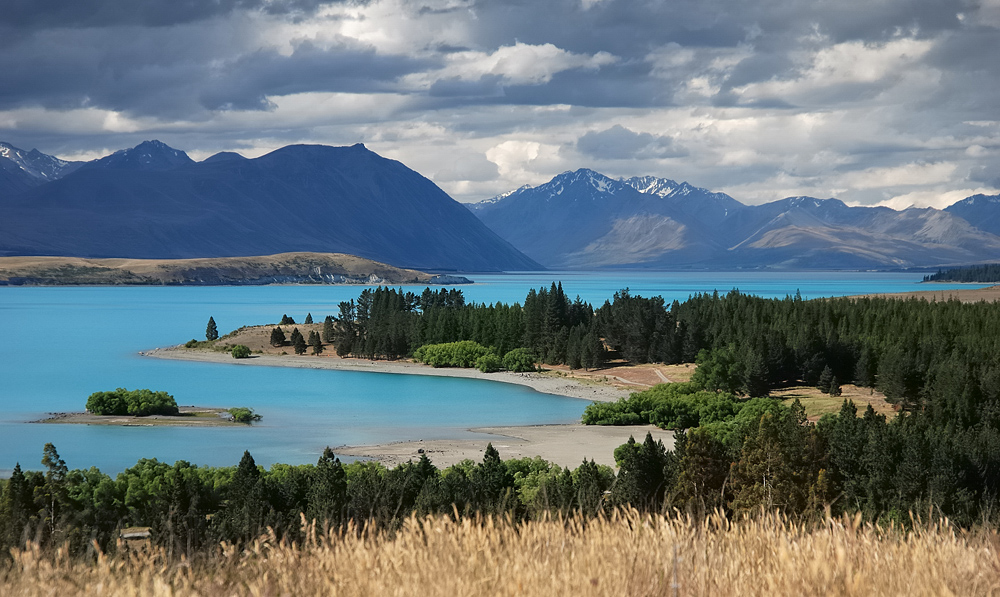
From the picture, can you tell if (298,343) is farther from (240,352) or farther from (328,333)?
(240,352)

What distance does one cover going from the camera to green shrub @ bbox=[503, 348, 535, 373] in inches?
4119

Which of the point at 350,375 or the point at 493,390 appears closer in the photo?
the point at 493,390

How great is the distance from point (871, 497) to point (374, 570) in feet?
112

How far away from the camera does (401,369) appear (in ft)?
350

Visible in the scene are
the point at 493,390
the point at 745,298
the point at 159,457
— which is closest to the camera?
the point at 159,457

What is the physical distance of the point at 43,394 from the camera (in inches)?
3418

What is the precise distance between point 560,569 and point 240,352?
11506 cm

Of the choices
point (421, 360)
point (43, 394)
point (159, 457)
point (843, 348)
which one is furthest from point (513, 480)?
point (421, 360)

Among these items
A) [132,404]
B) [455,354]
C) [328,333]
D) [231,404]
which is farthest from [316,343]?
[132,404]

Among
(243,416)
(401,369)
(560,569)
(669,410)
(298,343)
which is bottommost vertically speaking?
(243,416)

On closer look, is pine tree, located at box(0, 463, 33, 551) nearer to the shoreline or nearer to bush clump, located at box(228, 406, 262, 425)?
bush clump, located at box(228, 406, 262, 425)

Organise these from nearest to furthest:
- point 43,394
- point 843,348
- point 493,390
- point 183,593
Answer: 1. point 183,593
2. point 843,348
3. point 43,394
4. point 493,390

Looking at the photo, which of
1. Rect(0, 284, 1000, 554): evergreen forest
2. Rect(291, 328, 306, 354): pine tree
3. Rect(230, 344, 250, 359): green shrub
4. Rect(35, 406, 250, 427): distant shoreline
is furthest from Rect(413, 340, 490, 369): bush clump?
Rect(35, 406, 250, 427): distant shoreline

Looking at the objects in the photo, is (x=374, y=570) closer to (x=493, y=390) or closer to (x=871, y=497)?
(x=871, y=497)
